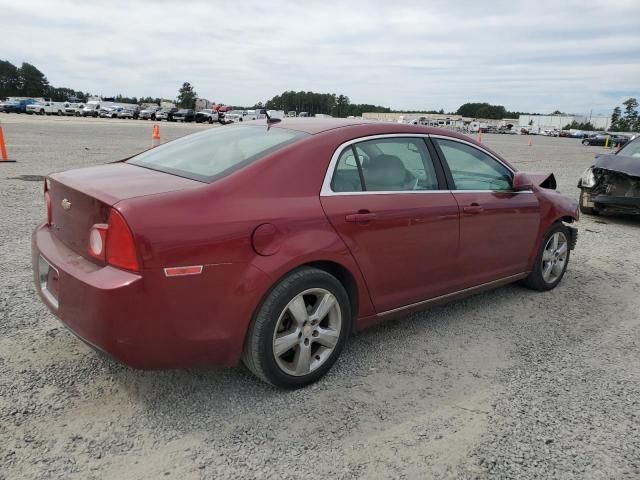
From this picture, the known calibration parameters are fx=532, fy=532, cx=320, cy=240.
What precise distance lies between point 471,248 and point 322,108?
98746mm

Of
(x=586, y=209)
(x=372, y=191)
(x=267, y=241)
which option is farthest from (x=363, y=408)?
(x=586, y=209)

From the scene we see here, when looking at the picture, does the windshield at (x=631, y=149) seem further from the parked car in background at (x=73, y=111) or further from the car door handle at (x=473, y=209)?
the parked car in background at (x=73, y=111)

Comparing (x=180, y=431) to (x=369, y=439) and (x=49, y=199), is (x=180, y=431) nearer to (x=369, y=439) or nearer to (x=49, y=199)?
(x=369, y=439)

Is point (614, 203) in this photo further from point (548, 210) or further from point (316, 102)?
point (316, 102)

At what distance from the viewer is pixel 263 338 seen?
9.51 feet

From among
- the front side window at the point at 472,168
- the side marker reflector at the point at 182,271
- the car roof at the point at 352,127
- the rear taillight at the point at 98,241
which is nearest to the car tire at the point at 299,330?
the side marker reflector at the point at 182,271

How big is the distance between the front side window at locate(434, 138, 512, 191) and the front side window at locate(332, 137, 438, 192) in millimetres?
233

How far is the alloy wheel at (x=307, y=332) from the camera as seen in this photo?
3.03 metres

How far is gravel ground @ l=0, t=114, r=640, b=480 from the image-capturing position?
2.53 metres

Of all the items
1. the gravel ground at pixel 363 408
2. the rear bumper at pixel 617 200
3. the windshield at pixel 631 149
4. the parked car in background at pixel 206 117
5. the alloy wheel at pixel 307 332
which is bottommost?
the gravel ground at pixel 363 408

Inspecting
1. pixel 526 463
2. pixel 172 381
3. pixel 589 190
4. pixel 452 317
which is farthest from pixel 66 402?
pixel 589 190

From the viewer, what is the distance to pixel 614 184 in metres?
8.61

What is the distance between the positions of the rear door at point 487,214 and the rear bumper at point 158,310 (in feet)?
6.23

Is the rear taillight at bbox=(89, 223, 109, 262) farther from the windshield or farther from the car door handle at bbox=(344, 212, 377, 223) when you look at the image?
the windshield
